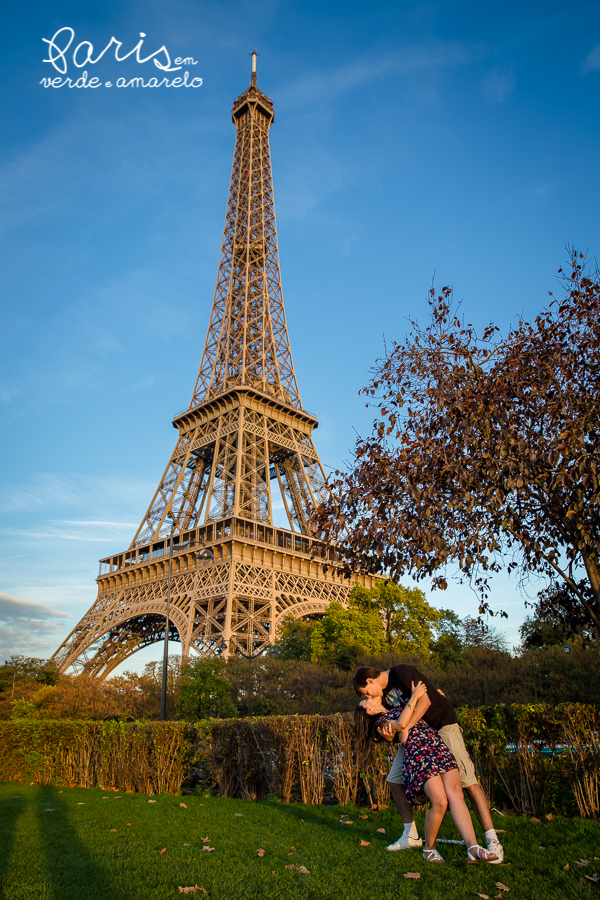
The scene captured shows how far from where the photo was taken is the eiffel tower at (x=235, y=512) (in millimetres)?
28750

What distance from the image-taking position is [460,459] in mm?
6246

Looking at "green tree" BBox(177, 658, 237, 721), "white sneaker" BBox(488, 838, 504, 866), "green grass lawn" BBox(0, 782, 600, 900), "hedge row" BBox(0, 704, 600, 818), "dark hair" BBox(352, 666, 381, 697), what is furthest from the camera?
"green tree" BBox(177, 658, 237, 721)

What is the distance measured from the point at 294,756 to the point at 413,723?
4.18m

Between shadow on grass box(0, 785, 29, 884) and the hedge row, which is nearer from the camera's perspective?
shadow on grass box(0, 785, 29, 884)

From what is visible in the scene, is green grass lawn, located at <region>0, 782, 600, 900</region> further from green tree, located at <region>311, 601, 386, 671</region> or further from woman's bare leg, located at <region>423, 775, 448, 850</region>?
green tree, located at <region>311, 601, 386, 671</region>

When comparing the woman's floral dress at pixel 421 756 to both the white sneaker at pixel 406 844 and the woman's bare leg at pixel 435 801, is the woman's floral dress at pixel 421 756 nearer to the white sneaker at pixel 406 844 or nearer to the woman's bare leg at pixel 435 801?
the woman's bare leg at pixel 435 801

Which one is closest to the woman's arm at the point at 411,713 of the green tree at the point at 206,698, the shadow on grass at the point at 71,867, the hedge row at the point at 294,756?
the shadow on grass at the point at 71,867

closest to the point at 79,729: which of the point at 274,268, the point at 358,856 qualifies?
the point at 358,856

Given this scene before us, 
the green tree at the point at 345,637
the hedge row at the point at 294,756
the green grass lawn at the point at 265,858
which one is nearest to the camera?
the green grass lawn at the point at 265,858

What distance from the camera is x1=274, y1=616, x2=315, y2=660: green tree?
1128 inches

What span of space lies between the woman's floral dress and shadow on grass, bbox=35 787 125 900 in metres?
2.21

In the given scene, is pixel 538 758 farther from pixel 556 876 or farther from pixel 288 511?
pixel 288 511

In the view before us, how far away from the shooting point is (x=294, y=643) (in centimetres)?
2883

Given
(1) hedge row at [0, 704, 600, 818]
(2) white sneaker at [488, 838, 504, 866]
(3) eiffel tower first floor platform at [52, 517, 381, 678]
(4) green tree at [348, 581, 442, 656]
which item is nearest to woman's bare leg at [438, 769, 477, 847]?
(2) white sneaker at [488, 838, 504, 866]
